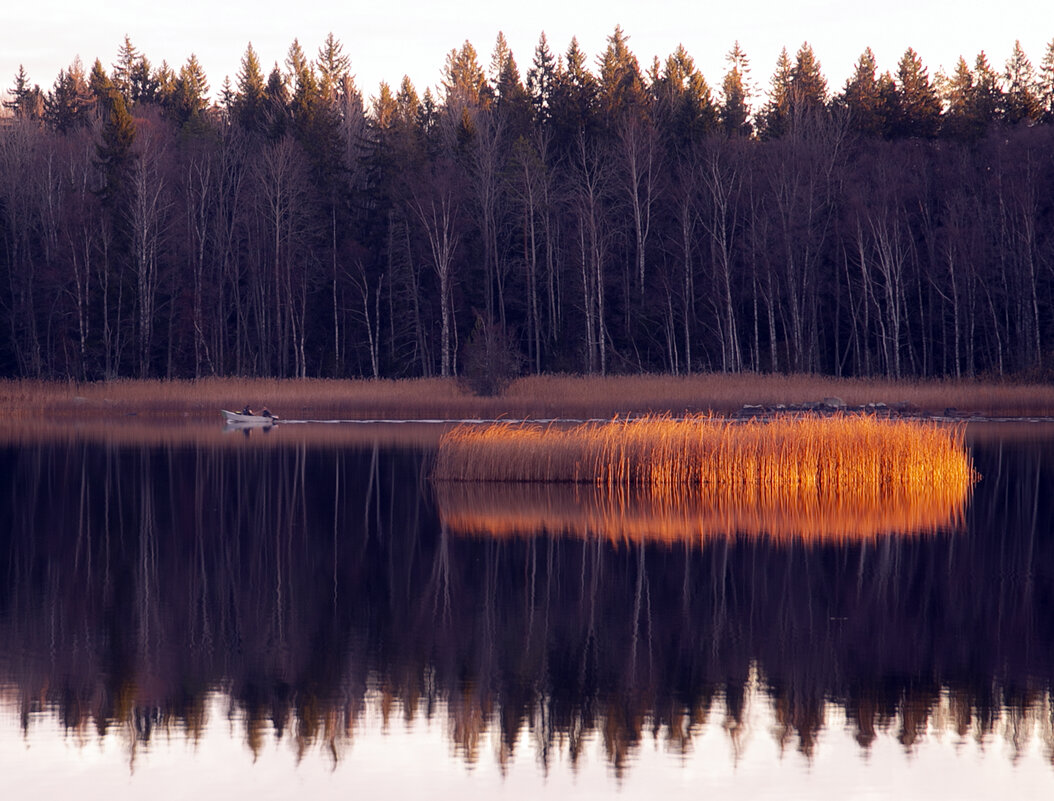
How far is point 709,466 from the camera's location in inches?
805

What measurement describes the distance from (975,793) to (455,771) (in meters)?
2.73

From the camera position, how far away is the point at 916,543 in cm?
1467

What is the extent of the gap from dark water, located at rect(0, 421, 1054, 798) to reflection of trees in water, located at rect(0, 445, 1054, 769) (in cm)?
3

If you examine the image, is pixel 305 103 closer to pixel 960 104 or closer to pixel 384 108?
pixel 384 108

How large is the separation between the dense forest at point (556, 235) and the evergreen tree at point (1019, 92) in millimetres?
127

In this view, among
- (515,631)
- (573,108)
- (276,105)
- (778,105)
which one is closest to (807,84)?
(778,105)

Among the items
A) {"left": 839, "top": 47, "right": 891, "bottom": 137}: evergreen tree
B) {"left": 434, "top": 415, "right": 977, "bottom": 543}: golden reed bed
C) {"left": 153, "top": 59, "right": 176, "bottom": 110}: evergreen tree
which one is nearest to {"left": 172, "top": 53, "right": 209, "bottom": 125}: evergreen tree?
{"left": 153, "top": 59, "right": 176, "bottom": 110}: evergreen tree

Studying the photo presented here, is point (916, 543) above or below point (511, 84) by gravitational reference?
below

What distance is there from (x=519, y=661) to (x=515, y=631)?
1.07 m

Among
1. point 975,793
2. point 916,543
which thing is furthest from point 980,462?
point 975,793

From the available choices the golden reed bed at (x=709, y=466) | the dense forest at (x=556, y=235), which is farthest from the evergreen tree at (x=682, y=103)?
the golden reed bed at (x=709, y=466)

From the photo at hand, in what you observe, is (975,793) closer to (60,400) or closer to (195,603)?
(195,603)

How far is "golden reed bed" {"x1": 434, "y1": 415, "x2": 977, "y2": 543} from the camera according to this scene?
1923cm

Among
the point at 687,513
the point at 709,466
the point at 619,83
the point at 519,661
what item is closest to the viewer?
the point at 519,661
